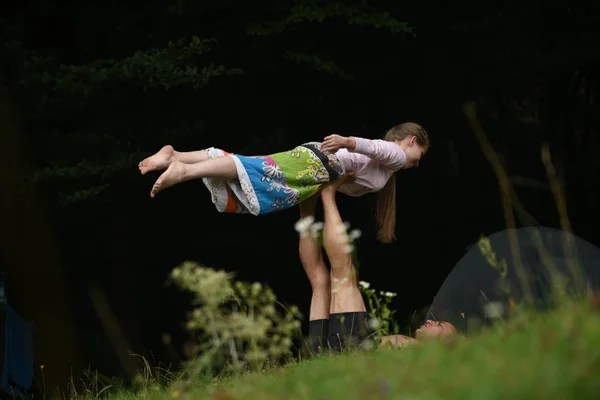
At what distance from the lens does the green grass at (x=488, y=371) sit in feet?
6.04

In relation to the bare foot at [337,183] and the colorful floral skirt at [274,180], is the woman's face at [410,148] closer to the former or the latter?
the bare foot at [337,183]

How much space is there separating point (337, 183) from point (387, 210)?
0.52m

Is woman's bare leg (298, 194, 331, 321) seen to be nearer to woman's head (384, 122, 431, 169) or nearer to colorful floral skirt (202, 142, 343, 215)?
colorful floral skirt (202, 142, 343, 215)

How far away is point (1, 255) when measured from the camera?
756 centimetres

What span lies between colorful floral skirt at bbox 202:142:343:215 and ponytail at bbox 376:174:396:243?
0.55 meters

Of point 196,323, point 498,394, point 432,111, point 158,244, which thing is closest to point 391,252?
point 432,111

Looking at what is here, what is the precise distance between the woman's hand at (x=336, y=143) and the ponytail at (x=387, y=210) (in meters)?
0.79

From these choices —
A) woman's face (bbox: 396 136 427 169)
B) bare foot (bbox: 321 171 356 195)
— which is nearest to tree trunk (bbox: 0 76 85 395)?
bare foot (bbox: 321 171 356 195)

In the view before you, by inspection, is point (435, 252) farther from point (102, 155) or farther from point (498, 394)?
point (498, 394)

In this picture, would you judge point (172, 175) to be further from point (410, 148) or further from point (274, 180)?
point (410, 148)

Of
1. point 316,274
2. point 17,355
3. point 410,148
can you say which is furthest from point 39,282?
point 410,148

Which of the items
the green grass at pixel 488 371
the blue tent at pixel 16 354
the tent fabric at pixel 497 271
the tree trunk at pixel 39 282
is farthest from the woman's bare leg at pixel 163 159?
the tree trunk at pixel 39 282

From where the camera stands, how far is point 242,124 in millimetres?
8016

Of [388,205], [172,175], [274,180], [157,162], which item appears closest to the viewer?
[172,175]
